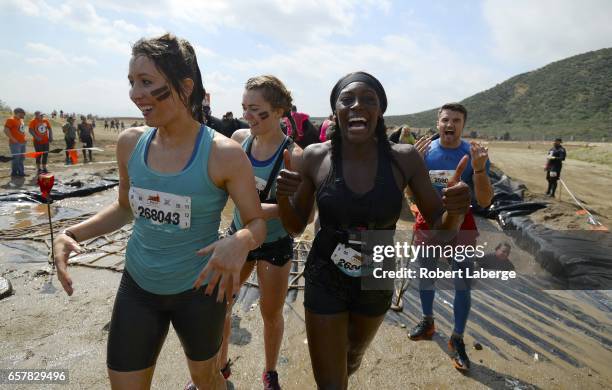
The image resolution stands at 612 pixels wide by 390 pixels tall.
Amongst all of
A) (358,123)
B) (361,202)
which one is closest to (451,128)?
(358,123)

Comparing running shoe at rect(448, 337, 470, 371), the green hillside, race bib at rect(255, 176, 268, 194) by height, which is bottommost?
running shoe at rect(448, 337, 470, 371)

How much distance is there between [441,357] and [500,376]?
0.48 m

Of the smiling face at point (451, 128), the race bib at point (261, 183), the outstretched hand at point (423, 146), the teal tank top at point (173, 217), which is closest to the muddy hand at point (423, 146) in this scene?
the outstretched hand at point (423, 146)

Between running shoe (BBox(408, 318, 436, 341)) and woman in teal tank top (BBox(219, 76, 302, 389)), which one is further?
running shoe (BBox(408, 318, 436, 341))

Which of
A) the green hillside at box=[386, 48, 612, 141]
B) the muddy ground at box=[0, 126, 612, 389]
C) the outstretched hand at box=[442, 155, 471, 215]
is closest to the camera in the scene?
the outstretched hand at box=[442, 155, 471, 215]

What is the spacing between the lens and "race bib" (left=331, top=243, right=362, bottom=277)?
211 centimetres

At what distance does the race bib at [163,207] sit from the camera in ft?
5.86

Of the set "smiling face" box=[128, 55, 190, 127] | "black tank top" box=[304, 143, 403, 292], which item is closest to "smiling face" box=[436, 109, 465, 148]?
"black tank top" box=[304, 143, 403, 292]

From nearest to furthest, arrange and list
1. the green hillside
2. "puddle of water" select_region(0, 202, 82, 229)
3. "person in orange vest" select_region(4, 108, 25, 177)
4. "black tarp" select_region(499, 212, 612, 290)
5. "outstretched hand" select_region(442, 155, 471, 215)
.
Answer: "outstretched hand" select_region(442, 155, 471, 215) < "black tarp" select_region(499, 212, 612, 290) < "puddle of water" select_region(0, 202, 82, 229) < "person in orange vest" select_region(4, 108, 25, 177) < the green hillside

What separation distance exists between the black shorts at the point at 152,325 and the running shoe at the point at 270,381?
107cm

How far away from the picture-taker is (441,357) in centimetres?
338

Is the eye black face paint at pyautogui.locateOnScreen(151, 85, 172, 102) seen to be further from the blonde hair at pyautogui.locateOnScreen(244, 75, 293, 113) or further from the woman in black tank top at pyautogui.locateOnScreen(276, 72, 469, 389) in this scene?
the blonde hair at pyautogui.locateOnScreen(244, 75, 293, 113)

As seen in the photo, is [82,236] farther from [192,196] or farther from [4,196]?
[4,196]

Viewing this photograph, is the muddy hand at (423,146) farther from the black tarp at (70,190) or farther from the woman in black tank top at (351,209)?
the black tarp at (70,190)
